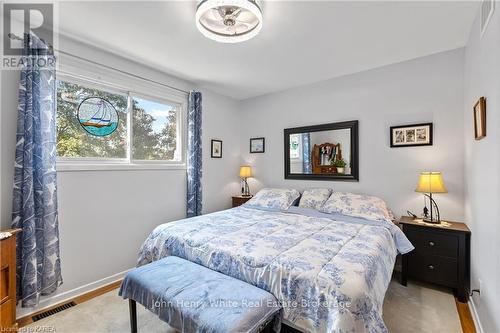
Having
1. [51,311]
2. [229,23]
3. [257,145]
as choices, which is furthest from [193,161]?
[51,311]

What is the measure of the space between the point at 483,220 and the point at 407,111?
1.53m

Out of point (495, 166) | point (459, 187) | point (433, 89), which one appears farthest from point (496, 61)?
point (459, 187)

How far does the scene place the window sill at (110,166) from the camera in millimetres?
2305

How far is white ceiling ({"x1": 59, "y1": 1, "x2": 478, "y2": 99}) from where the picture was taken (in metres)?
1.86

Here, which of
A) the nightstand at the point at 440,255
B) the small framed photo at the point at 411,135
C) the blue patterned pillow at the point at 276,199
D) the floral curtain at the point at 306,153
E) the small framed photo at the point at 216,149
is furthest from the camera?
the small framed photo at the point at 216,149

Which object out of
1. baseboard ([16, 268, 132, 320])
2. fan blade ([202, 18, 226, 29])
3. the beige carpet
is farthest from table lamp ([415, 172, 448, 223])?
baseboard ([16, 268, 132, 320])

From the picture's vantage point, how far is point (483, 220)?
68.2 inches

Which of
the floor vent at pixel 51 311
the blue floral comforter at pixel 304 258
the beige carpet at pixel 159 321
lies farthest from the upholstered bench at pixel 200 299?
the floor vent at pixel 51 311

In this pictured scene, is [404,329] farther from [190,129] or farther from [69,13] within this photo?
[69,13]

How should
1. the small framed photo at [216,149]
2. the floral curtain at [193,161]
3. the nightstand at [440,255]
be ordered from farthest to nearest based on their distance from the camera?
1. the small framed photo at [216,149]
2. the floral curtain at [193,161]
3. the nightstand at [440,255]

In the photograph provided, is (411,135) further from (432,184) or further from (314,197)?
(314,197)

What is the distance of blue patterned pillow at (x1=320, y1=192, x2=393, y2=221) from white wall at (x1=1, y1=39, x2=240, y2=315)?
194cm

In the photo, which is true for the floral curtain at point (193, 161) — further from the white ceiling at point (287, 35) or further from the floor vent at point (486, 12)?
the floor vent at point (486, 12)

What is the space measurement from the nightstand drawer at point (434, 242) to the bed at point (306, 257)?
25 centimetres
